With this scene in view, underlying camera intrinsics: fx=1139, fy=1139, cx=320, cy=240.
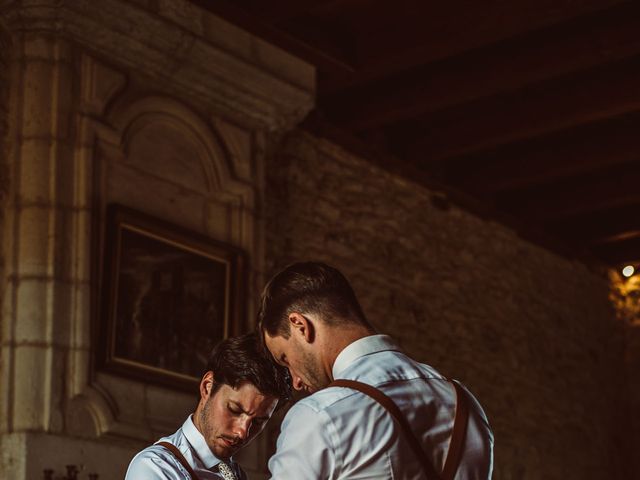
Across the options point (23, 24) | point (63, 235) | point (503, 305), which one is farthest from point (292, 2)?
point (503, 305)

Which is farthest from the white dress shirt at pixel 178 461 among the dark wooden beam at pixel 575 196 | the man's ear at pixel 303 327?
the dark wooden beam at pixel 575 196

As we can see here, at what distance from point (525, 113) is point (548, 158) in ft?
2.83

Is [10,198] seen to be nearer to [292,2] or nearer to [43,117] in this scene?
[43,117]

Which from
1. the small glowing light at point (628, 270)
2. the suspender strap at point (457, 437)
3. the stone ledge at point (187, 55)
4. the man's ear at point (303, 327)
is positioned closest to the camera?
the suspender strap at point (457, 437)

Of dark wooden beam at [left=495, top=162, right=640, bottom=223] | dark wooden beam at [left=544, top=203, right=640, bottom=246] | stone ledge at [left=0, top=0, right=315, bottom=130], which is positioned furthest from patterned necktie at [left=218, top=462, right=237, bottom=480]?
dark wooden beam at [left=544, top=203, right=640, bottom=246]

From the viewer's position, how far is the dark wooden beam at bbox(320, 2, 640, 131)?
19.8 feet

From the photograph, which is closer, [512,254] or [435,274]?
[435,274]

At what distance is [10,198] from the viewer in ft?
15.8

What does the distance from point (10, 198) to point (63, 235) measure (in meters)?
0.28

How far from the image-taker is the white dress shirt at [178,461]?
2814 mm

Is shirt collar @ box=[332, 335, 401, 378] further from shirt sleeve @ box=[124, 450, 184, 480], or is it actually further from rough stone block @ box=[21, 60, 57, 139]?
rough stone block @ box=[21, 60, 57, 139]

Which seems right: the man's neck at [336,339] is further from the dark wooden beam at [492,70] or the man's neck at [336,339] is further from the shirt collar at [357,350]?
the dark wooden beam at [492,70]

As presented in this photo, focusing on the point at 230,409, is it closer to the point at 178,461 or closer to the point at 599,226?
the point at 178,461

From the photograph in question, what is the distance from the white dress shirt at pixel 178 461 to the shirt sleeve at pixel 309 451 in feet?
3.38
